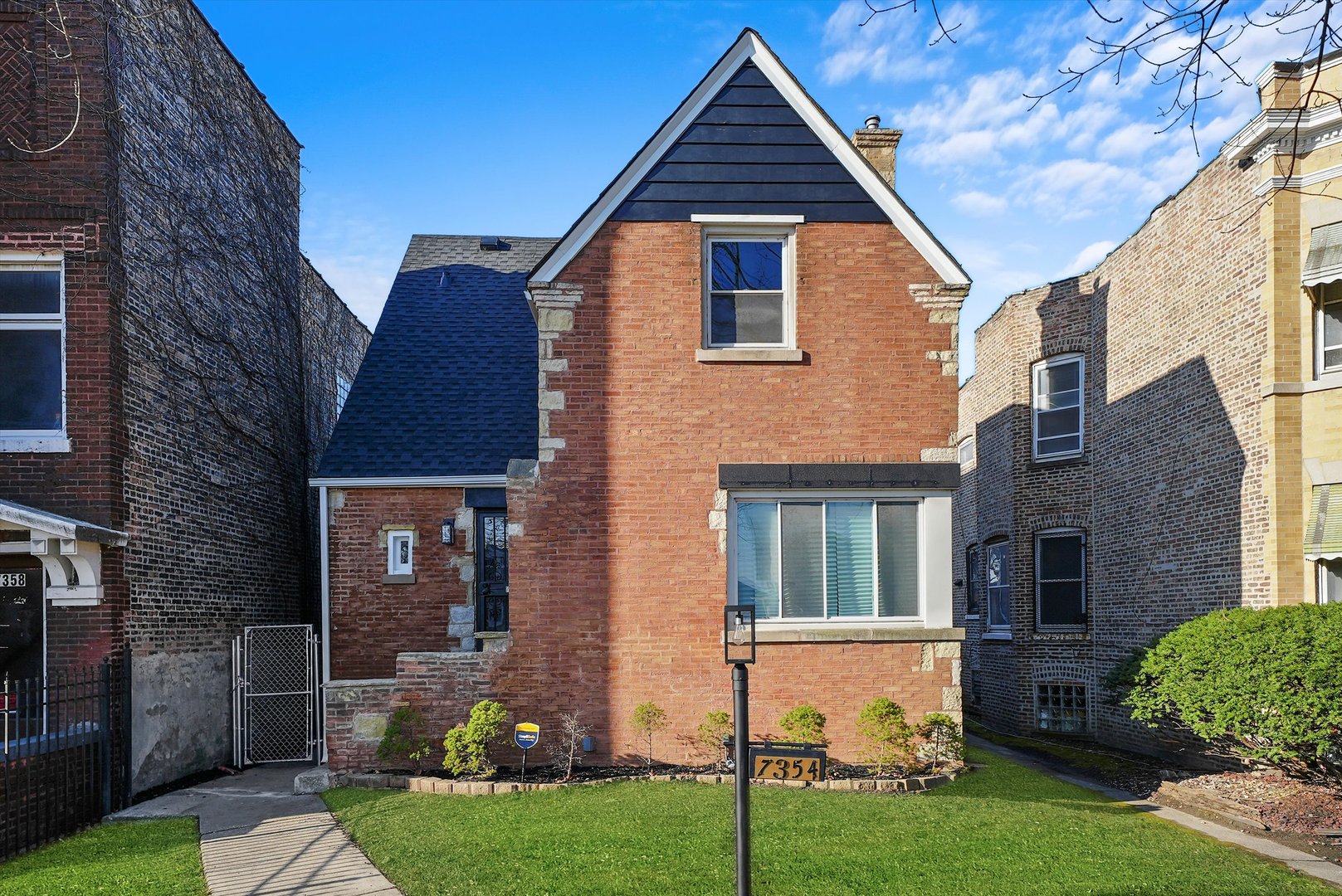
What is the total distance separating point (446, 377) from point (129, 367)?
530 centimetres

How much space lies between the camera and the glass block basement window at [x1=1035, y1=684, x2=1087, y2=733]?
18000 mm

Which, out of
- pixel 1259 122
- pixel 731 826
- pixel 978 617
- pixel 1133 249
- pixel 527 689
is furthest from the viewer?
pixel 978 617

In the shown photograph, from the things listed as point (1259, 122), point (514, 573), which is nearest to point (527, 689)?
point (514, 573)

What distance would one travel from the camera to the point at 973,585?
72.7 ft

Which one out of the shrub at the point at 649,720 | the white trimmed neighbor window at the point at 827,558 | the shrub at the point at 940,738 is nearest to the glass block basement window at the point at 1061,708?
the shrub at the point at 940,738

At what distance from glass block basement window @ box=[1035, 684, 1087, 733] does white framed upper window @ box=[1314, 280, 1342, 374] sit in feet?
25.8

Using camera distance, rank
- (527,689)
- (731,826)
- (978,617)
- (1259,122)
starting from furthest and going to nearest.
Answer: (978,617), (1259,122), (527,689), (731,826)

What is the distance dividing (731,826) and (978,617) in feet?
47.6

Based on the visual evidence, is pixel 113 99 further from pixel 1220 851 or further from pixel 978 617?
pixel 978 617

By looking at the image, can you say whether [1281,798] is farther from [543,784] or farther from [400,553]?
[400,553]

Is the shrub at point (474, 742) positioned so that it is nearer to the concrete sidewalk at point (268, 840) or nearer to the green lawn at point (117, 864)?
the concrete sidewalk at point (268, 840)

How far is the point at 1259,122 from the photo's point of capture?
12.7 m

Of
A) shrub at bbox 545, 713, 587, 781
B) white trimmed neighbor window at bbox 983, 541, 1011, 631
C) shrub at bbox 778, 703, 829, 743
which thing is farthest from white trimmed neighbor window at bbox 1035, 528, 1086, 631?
shrub at bbox 545, 713, 587, 781

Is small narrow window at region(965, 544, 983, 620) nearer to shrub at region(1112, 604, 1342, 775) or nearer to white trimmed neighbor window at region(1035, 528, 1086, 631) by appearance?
white trimmed neighbor window at region(1035, 528, 1086, 631)
